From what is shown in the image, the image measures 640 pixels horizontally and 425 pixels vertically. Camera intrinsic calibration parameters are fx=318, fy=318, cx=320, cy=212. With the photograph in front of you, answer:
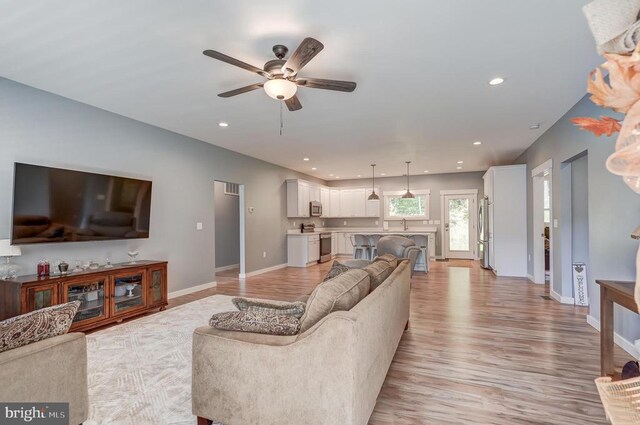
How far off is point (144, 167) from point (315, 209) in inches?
216

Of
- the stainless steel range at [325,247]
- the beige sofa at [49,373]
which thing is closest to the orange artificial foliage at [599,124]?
the beige sofa at [49,373]

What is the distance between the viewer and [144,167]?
4.73 meters

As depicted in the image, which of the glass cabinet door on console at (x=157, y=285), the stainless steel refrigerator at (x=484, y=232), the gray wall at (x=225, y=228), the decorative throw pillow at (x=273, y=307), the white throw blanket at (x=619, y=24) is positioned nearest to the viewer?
the white throw blanket at (x=619, y=24)

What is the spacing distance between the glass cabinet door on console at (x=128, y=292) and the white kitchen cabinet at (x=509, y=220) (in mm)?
6668

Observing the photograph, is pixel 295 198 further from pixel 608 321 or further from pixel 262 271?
pixel 608 321

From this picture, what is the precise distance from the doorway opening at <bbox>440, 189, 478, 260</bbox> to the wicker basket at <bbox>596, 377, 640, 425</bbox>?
976cm

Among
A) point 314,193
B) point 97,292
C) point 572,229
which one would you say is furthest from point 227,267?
point 572,229

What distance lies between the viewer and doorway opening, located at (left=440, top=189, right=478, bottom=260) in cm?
965

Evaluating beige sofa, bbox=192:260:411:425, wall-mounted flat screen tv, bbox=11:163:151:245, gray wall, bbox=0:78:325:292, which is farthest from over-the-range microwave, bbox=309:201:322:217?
beige sofa, bbox=192:260:411:425

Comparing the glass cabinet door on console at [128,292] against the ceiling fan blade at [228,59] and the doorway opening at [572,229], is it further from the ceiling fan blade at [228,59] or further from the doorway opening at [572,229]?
the doorway opening at [572,229]

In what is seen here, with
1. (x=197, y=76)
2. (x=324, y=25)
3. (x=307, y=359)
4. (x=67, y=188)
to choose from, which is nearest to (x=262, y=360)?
(x=307, y=359)

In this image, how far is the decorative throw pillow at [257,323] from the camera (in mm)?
1735

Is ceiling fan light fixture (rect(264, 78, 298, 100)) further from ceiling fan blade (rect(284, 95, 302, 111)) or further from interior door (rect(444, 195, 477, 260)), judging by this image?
interior door (rect(444, 195, 477, 260))

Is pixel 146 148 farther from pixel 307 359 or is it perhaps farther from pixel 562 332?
pixel 562 332
